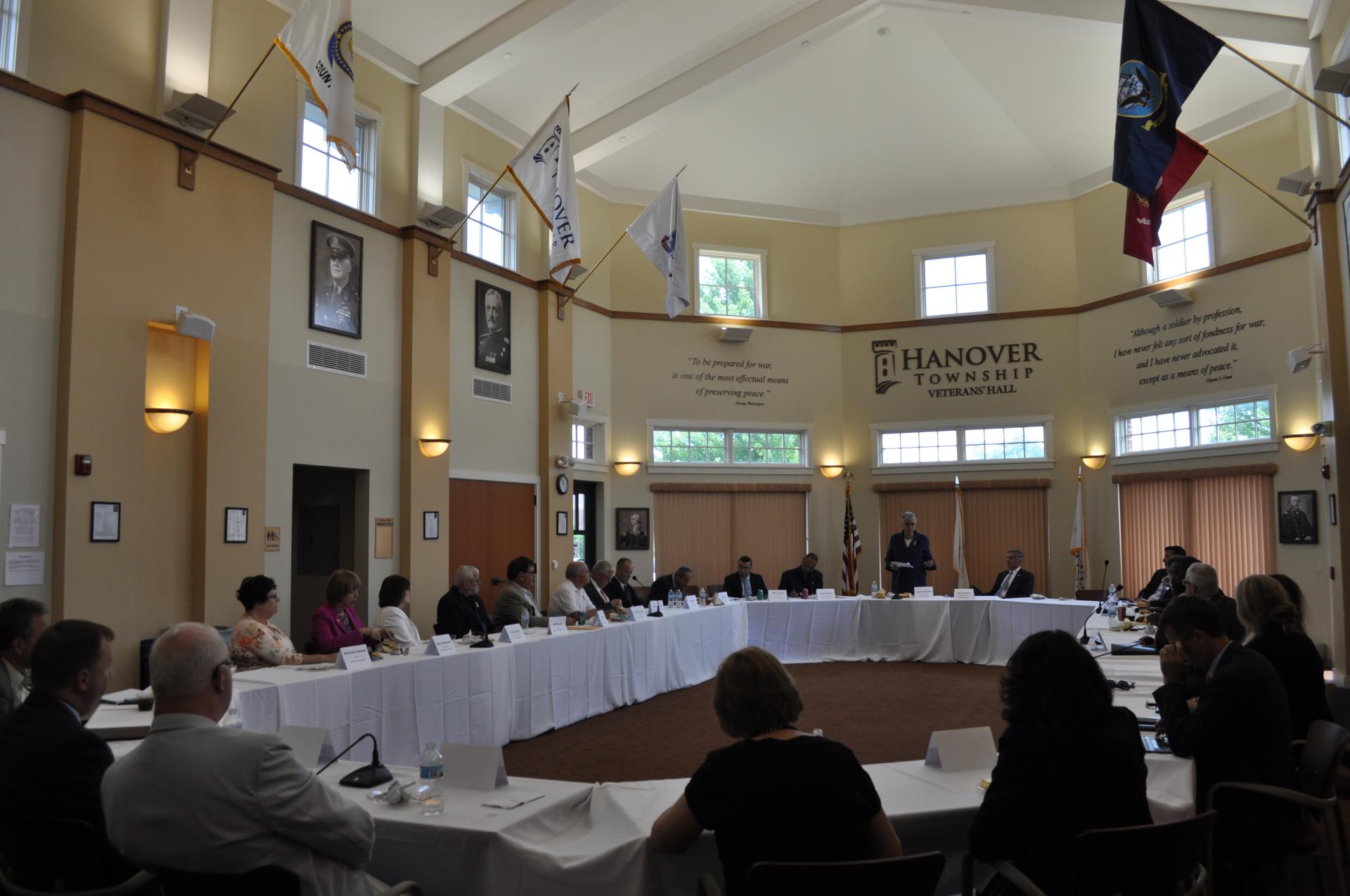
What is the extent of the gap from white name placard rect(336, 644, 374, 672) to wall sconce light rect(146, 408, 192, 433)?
2.56 metres

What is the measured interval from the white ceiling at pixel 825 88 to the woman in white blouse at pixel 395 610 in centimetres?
533

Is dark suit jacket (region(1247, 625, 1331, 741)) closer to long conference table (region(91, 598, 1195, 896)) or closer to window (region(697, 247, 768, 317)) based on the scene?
long conference table (region(91, 598, 1195, 896))

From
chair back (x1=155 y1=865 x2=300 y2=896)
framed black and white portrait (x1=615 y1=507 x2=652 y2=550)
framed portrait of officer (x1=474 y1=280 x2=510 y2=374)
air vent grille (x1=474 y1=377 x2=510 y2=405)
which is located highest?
framed portrait of officer (x1=474 y1=280 x2=510 y2=374)

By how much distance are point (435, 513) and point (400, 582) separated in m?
2.97

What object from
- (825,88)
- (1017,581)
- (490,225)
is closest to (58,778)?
(490,225)

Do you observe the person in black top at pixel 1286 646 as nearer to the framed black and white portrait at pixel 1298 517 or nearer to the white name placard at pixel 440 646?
the white name placard at pixel 440 646

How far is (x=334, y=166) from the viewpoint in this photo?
8.39 meters

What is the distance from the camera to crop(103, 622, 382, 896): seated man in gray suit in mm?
1904

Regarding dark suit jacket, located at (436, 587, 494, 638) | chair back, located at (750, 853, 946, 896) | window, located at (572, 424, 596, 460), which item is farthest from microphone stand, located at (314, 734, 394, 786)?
window, located at (572, 424, 596, 460)

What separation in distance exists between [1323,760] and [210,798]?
129 inches

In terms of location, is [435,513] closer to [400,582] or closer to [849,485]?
[400,582]

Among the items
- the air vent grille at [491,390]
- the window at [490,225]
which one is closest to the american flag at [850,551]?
the air vent grille at [491,390]

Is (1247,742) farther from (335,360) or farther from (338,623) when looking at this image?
(335,360)

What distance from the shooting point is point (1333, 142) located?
26.7ft
